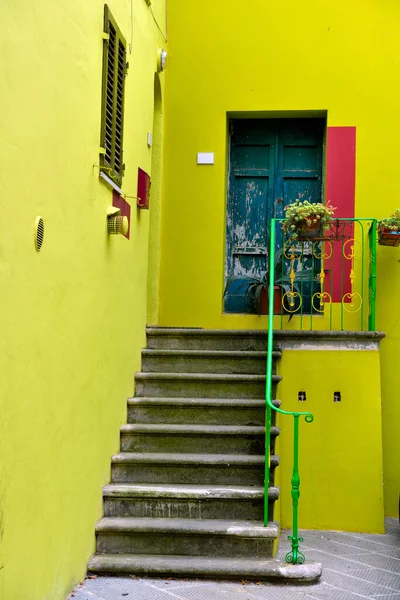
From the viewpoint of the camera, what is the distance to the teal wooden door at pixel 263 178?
744cm

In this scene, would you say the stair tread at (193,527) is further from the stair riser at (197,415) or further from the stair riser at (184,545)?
the stair riser at (197,415)

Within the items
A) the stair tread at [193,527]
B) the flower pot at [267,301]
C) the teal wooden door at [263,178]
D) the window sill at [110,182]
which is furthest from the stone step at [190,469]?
the teal wooden door at [263,178]

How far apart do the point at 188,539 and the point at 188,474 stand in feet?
1.89

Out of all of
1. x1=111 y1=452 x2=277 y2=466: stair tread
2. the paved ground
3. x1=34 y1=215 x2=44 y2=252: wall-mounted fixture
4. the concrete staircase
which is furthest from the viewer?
x1=111 y1=452 x2=277 y2=466: stair tread

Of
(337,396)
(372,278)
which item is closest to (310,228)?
(372,278)

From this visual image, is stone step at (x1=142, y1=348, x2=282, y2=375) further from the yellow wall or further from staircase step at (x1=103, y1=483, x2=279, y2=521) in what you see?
→ staircase step at (x1=103, y1=483, x2=279, y2=521)

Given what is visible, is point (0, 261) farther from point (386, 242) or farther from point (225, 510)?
point (386, 242)

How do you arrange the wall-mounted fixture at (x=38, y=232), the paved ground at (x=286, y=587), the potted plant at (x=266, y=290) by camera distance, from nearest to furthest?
1. the wall-mounted fixture at (x=38, y=232)
2. the paved ground at (x=286, y=587)
3. the potted plant at (x=266, y=290)

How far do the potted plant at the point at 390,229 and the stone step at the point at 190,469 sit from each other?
2314 millimetres

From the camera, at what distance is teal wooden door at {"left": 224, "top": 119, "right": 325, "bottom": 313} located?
293 inches

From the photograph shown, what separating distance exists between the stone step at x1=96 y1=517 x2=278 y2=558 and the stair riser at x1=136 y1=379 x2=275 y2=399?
128 centimetres

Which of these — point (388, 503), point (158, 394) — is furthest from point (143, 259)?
point (388, 503)

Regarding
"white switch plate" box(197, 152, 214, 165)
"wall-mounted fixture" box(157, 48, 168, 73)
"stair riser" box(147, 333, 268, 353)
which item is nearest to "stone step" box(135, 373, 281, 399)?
"stair riser" box(147, 333, 268, 353)

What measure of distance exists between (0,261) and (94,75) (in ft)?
6.32
